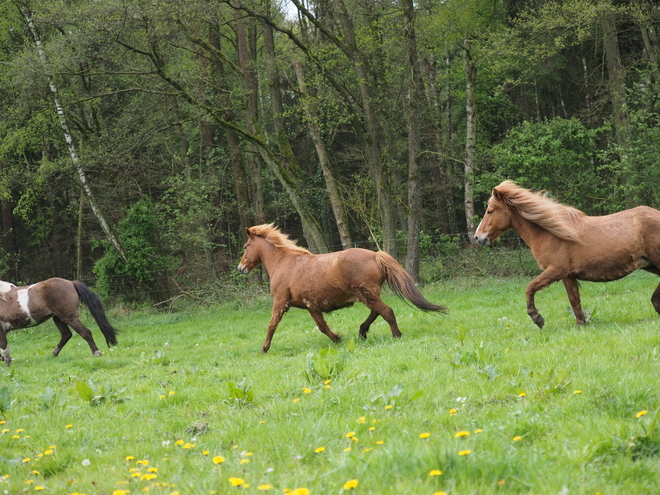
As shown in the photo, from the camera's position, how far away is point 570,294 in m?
8.82

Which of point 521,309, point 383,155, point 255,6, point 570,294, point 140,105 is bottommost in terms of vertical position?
point 521,309

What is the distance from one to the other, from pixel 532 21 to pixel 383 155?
6.30 meters

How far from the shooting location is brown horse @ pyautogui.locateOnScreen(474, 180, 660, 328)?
8273 millimetres

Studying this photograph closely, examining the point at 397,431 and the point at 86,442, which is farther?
the point at 86,442

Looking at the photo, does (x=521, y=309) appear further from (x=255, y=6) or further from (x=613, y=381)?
(x=255, y=6)

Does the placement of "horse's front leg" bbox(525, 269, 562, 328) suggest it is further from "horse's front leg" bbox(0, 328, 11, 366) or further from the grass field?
"horse's front leg" bbox(0, 328, 11, 366)

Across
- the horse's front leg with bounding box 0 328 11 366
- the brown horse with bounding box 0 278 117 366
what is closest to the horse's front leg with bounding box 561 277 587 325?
the brown horse with bounding box 0 278 117 366

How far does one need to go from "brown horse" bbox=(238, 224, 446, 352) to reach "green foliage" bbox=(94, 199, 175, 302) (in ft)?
37.7

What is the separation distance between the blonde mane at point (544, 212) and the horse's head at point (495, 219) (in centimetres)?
6

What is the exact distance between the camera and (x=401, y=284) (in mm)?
9664

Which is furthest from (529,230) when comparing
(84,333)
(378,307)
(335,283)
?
(84,333)

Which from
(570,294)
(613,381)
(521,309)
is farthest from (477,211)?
(613,381)

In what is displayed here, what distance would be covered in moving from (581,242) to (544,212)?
0.64 m

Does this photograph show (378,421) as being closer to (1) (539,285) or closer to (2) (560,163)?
(1) (539,285)
